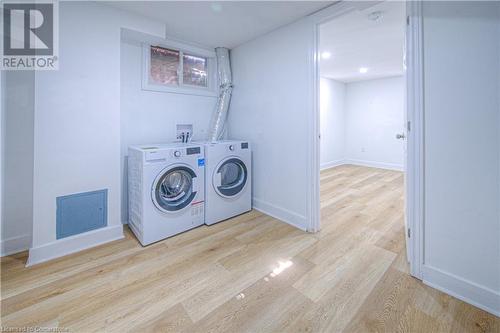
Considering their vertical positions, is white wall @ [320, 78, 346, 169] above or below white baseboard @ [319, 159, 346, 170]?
above

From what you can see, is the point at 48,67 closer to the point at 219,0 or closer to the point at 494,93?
the point at 219,0

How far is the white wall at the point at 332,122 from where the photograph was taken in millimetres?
5398

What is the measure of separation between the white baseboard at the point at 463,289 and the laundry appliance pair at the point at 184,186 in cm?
184

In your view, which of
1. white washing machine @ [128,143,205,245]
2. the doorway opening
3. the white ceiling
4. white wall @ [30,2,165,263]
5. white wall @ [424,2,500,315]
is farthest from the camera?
the white ceiling

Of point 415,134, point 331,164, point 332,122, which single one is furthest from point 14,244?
point 332,122

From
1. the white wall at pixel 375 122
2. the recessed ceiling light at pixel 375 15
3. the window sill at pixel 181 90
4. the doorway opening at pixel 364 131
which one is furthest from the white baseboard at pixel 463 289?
the white wall at pixel 375 122

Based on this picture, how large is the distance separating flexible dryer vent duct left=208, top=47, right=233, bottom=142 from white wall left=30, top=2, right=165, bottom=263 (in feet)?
3.58

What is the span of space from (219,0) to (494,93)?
202 cm

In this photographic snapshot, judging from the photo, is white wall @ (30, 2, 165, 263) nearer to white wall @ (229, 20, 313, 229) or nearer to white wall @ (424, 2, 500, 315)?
white wall @ (229, 20, 313, 229)

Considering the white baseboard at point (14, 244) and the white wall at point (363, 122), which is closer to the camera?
the white baseboard at point (14, 244)

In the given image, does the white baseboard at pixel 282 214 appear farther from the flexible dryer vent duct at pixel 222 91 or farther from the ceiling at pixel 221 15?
the ceiling at pixel 221 15

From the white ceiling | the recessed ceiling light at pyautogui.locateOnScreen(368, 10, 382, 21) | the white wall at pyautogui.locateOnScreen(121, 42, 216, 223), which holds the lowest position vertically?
the white wall at pyautogui.locateOnScreen(121, 42, 216, 223)

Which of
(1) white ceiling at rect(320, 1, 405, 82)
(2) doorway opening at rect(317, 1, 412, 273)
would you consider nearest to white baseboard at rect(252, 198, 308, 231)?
(2) doorway opening at rect(317, 1, 412, 273)

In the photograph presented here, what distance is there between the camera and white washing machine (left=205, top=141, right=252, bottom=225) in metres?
2.43
